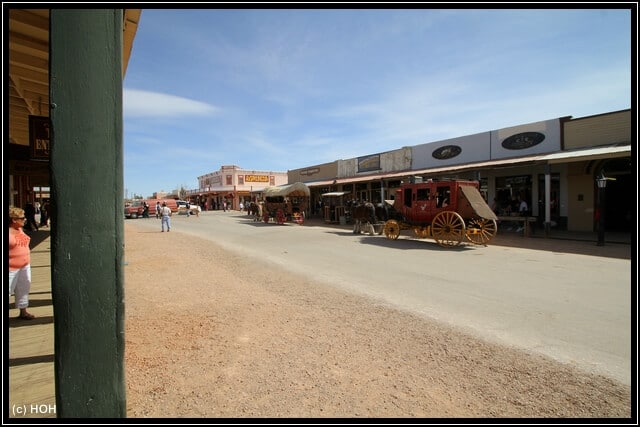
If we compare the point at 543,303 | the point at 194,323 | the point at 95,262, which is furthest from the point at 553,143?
the point at 95,262

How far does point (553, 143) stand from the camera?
15305 millimetres

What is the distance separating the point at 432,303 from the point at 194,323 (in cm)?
357

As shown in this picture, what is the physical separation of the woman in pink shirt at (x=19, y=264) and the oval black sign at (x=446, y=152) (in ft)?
66.7

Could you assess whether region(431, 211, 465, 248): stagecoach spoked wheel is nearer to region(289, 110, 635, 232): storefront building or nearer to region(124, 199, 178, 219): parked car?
region(289, 110, 635, 232): storefront building

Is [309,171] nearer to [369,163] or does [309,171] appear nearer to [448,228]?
[369,163]

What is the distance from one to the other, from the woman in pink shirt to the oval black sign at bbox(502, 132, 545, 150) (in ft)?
62.9

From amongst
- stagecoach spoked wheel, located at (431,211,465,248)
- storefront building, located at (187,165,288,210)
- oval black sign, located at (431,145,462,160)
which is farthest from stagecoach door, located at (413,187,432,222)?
storefront building, located at (187,165,288,210)

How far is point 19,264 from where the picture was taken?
14.1 feet

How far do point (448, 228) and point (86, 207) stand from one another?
10.7 meters

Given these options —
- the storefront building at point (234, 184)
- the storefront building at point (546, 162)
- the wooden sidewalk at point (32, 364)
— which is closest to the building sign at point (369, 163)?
the storefront building at point (546, 162)

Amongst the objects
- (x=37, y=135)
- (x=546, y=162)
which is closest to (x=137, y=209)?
(x=37, y=135)

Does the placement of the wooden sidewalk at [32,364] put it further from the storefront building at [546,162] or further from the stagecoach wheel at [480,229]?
the stagecoach wheel at [480,229]

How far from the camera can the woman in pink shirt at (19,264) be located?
4270 mm
